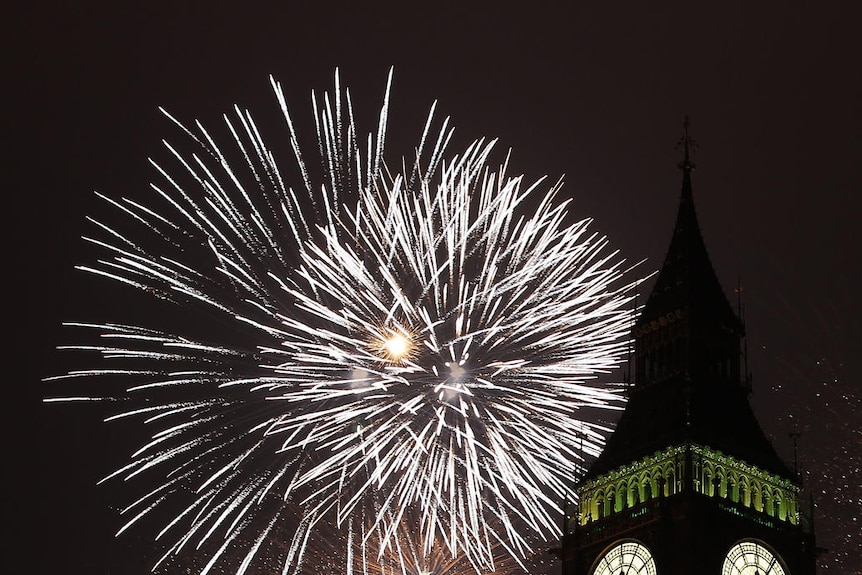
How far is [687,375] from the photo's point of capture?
7531 cm

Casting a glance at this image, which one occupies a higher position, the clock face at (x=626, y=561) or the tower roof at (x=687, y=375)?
the tower roof at (x=687, y=375)

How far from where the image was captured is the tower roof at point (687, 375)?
7288cm

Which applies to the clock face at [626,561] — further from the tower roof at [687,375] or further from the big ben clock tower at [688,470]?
the tower roof at [687,375]

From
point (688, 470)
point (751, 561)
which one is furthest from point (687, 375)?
point (751, 561)

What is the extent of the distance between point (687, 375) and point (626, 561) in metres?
10.6

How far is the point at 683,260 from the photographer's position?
80.4 meters

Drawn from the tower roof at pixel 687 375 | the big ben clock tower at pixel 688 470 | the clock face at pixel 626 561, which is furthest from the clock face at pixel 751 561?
the tower roof at pixel 687 375

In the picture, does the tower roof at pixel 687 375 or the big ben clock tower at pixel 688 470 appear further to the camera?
the tower roof at pixel 687 375

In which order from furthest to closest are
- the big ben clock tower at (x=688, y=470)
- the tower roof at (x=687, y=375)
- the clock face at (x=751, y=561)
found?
the tower roof at (x=687, y=375) < the big ben clock tower at (x=688, y=470) < the clock face at (x=751, y=561)


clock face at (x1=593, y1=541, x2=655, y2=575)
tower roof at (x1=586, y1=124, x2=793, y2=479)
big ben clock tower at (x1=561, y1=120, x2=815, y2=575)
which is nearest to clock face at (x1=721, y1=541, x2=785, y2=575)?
big ben clock tower at (x1=561, y1=120, x2=815, y2=575)

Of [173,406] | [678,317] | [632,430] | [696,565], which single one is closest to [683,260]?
[678,317]

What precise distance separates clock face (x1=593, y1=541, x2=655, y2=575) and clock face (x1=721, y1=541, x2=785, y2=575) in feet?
11.4

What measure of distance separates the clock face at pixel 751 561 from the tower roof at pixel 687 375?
15.6ft

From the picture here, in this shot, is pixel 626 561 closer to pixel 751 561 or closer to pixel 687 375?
pixel 751 561
